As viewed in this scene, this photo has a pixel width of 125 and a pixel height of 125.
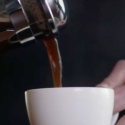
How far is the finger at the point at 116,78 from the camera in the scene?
542mm

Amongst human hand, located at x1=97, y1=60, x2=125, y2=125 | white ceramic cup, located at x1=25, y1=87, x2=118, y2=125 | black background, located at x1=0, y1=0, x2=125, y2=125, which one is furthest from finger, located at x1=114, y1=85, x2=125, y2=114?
black background, located at x1=0, y1=0, x2=125, y2=125

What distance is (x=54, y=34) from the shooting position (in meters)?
0.58

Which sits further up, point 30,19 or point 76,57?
point 30,19

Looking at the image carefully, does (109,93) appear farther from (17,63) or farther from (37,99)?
(17,63)

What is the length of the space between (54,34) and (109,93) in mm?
230

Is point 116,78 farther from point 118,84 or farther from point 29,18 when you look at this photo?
point 29,18

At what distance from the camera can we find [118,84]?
1.84 feet

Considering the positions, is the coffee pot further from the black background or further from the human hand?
the black background

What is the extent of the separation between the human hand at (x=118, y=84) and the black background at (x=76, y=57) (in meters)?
0.25

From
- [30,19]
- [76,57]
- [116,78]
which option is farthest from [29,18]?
[76,57]

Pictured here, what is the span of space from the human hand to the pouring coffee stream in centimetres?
16

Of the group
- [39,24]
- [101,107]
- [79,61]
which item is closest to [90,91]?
[101,107]

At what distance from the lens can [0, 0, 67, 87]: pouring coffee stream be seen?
54 centimetres

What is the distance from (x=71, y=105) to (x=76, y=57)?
508 mm
